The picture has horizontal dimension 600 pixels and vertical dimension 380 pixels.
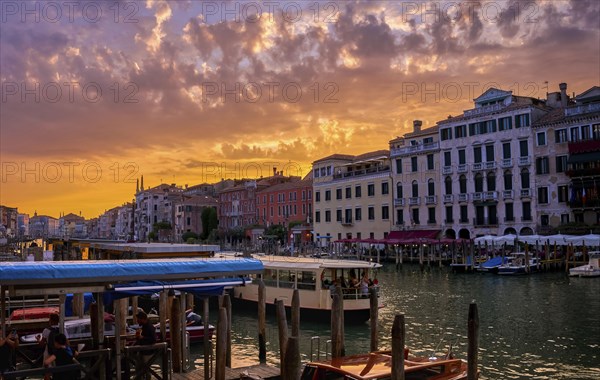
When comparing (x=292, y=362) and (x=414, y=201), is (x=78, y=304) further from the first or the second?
(x=414, y=201)

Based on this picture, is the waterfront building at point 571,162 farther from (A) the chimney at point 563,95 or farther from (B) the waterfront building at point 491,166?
(A) the chimney at point 563,95

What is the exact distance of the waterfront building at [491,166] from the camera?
51.0 meters

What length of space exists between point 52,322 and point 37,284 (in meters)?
1.40

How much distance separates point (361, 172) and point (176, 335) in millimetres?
54573

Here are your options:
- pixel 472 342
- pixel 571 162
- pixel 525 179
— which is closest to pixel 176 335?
pixel 472 342

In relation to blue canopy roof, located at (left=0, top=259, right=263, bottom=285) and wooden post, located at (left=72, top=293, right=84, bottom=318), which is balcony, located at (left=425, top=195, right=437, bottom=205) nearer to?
wooden post, located at (left=72, top=293, right=84, bottom=318)

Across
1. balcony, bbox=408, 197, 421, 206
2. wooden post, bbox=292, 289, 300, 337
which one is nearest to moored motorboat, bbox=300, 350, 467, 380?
wooden post, bbox=292, 289, 300, 337

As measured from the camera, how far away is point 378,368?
11.9m

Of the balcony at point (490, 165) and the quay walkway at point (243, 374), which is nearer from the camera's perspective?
the quay walkway at point (243, 374)

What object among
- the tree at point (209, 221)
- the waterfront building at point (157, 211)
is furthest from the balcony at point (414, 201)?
the waterfront building at point (157, 211)

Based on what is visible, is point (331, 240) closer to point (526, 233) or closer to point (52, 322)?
point (526, 233)

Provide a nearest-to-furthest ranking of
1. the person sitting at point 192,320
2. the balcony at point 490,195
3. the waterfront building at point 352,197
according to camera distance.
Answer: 1. the person sitting at point 192,320
2. the balcony at point 490,195
3. the waterfront building at point 352,197

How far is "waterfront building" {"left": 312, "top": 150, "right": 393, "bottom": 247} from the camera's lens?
63719 millimetres

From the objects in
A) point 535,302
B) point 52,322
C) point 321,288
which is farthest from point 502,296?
point 52,322
